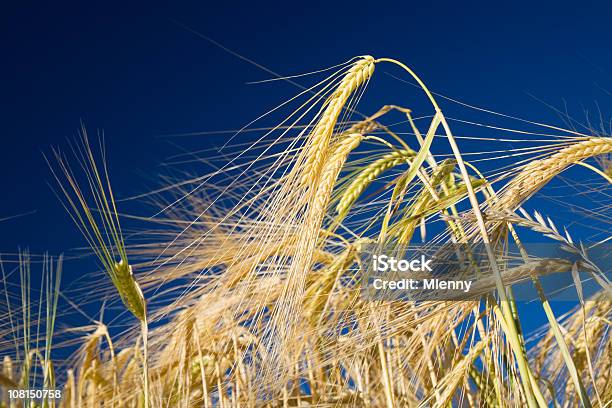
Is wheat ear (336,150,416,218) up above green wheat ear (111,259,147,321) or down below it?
above

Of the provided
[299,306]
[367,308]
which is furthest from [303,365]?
[299,306]

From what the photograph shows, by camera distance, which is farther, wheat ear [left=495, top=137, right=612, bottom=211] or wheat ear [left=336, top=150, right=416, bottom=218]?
wheat ear [left=336, top=150, right=416, bottom=218]

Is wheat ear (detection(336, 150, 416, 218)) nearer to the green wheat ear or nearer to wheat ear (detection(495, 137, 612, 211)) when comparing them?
wheat ear (detection(495, 137, 612, 211))

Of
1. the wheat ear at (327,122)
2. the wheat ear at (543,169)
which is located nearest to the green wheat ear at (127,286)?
the wheat ear at (327,122)

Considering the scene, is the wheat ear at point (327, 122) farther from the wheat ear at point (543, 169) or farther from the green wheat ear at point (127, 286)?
the green wheat ear at point (127, 286)

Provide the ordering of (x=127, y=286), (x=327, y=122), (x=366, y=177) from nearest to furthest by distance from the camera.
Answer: (x=327, y=122) < (x=127, y=286) < (x=366, y=177)

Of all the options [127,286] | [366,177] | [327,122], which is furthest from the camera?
[366,177]

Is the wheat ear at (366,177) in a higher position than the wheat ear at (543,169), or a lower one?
higher

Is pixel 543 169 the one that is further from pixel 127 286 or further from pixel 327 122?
pixel 127 286

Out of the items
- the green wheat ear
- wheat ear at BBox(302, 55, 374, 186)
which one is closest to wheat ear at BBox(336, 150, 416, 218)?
wheat ear at BBox(302, 55, 374, 186)

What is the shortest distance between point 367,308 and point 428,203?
259mm

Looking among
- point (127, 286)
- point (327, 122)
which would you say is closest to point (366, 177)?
point (327, 122)

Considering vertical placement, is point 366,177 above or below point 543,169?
above

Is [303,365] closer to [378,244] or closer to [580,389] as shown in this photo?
[378,244]
